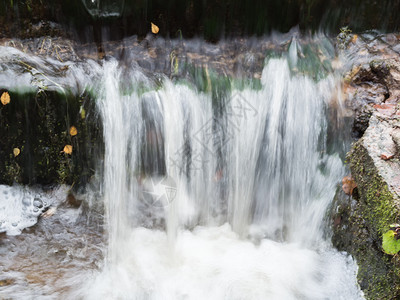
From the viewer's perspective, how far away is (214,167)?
4207 mm

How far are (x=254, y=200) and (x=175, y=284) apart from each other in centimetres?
124

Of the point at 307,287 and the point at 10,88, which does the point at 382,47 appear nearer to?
the point at 307,287

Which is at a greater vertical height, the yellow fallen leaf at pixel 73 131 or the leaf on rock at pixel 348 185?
the yellow fallen leaf at pixel 73 131

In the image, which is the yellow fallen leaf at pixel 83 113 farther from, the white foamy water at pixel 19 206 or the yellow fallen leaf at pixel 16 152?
the white foamy water at pixel 19 206

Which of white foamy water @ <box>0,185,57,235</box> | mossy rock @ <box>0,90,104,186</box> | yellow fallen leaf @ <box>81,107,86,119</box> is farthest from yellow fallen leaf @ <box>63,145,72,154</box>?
white foamy water @ <box>0,185,57,235</box>

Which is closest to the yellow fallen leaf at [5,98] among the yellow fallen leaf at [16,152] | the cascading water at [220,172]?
the yellow fallen leaf at [16,152]

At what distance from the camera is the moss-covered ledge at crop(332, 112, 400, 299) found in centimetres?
256

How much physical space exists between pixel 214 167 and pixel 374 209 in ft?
5.97

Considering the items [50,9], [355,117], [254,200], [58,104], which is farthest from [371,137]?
[50,9]

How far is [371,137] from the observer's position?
2980 mm

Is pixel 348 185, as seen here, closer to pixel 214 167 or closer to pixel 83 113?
pixel 214 167

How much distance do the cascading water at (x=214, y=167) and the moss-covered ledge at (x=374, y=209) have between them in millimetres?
661

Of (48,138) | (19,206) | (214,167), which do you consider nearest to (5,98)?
(48,138)

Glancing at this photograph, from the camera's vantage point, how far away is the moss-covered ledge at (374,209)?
2.56 meters
